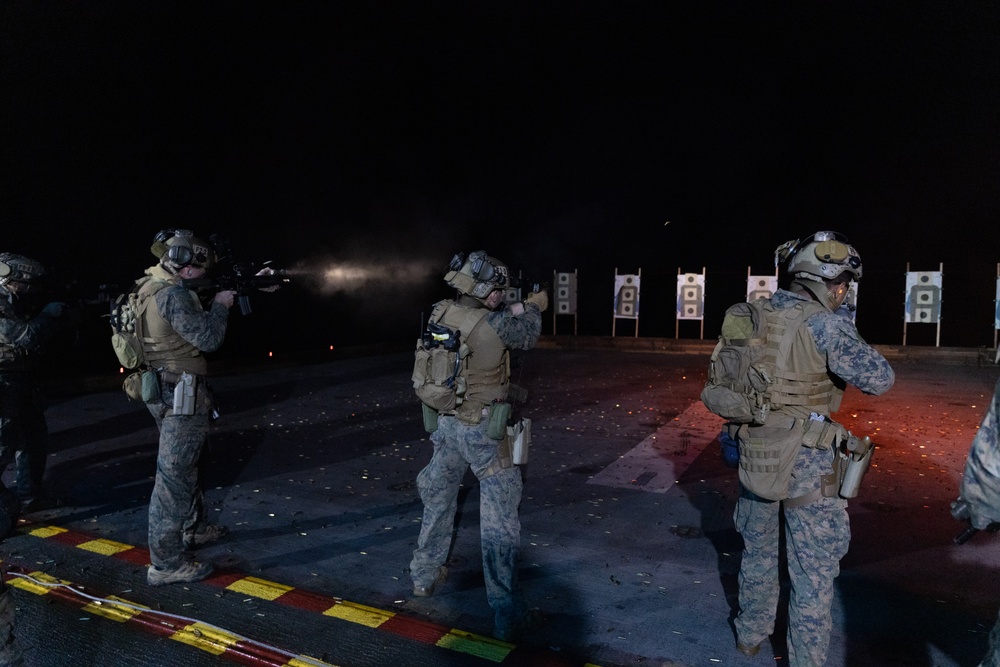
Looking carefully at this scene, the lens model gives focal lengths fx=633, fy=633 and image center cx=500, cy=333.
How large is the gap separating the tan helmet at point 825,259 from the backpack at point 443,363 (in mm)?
1622

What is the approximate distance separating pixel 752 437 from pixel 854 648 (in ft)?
4.03

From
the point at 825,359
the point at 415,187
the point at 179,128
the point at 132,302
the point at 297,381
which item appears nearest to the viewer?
the point at 825,359

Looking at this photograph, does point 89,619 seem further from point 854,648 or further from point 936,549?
point 936,549

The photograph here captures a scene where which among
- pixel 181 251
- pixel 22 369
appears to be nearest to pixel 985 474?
pixel 181 251

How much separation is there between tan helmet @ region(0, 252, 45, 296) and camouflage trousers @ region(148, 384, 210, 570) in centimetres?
216

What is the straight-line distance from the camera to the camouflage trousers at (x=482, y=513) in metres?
3.29

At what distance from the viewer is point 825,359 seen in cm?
288

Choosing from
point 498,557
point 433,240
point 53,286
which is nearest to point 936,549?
point 498,557

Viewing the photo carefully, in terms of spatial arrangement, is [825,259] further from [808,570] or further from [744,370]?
[808,570]

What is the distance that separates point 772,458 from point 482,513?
149 cm

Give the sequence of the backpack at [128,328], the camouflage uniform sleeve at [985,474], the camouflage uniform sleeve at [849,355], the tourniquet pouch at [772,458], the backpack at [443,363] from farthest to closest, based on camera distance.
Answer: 1. the backpack at [128,328]
2. the backpack at [443,363]
3. the tourniquet pouch at [772,458]
4. the camouflage uniform sleeve at [849,355]
5. the camouflage uniform sleeve at [985,474]

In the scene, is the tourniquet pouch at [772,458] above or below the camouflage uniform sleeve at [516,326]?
below

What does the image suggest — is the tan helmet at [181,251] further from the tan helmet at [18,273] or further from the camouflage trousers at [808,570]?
the camouflage trousers at [808,570]

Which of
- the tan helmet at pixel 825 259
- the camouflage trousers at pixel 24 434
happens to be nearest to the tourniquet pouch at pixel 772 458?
the tan helmet at pixel 825 259
